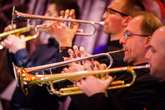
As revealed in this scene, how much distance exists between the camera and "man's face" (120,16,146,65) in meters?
2.72

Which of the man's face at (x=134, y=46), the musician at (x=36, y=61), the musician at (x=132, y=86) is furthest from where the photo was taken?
the musician at (x=36, y=61)

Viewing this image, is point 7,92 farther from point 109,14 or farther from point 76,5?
point 109,14

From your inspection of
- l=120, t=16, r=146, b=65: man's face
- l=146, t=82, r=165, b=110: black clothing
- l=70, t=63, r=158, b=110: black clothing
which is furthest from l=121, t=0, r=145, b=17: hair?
l=146, t=82, r=165, b=110: black clothing

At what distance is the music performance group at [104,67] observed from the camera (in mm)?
2205

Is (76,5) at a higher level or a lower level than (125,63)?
higher

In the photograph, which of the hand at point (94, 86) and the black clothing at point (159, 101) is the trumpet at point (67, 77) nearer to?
the hand at point (94, 86)

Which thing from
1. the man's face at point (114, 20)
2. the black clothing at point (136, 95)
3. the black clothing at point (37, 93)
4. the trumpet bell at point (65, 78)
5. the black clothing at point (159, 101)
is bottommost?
the black clothing at point (37, 93)

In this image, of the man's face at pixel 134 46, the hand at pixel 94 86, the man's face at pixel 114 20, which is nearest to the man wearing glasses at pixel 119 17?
the man's face at pixel 114 20

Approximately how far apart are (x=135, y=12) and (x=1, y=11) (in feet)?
7.99

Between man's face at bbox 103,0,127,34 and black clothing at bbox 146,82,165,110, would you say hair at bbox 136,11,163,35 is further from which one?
black clothing at bbox 146,82,165,110

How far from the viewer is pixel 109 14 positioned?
3.39 m

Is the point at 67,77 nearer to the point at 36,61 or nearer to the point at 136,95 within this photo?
the point at 136,95

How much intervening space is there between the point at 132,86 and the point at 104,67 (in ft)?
1.36

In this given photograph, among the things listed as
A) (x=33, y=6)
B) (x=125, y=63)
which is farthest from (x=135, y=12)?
(x=33, y=6)
